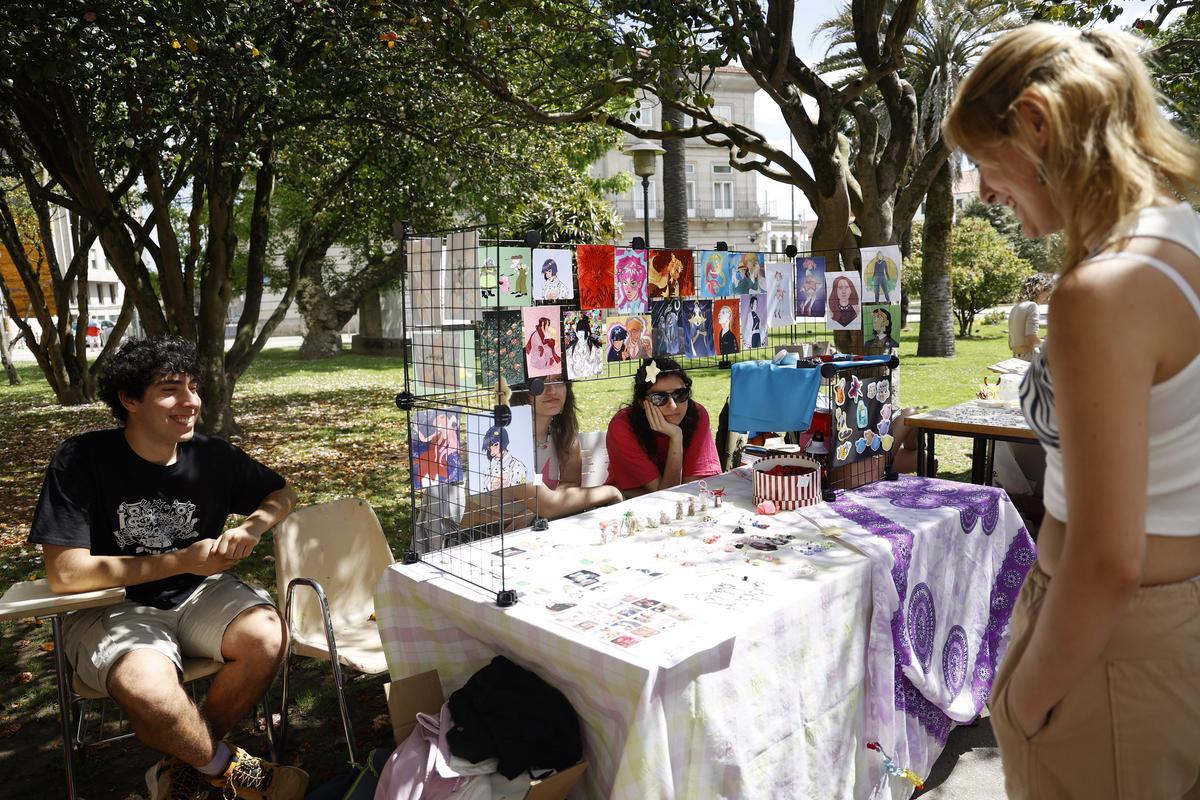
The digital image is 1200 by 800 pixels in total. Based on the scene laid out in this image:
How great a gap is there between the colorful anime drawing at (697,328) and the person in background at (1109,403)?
2567 mm

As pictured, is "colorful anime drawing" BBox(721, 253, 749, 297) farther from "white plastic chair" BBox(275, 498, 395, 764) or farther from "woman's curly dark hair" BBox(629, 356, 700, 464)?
"white plastic chair" BBox(275, 498, 395, 764)

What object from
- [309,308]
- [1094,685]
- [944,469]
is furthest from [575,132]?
[309,308]

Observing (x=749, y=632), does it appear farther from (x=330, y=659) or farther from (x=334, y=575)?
(x=334, y=575)

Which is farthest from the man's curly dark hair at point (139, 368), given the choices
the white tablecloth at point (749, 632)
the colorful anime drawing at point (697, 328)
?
the colorful anime drawing at point (697, 328)

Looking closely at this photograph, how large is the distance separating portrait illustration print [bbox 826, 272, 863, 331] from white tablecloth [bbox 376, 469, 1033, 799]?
1.25m

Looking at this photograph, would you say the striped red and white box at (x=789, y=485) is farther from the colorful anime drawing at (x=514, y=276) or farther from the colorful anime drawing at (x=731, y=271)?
the colorful anime drawing at (x=514, y=276)

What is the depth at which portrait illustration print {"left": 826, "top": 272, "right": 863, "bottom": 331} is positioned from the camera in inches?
170

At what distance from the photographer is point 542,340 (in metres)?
2.99

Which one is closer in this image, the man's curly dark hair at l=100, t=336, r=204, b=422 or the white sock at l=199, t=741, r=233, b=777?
the white sock at l=199, t=741, r=233, b=777

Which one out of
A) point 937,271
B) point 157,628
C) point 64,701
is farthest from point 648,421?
point 937,271

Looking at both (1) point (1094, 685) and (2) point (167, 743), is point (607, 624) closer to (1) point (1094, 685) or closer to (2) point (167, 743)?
(1) point (1094, 685)

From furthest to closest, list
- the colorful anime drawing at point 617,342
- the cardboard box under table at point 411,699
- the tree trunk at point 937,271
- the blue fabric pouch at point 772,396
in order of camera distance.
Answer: the tree trunk at point 937,271
the colorful anime drawing at point 617,342
the blue fabric pouch at point 772,396
the cardboard box under table at point 411,699

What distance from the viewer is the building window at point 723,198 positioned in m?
38.6

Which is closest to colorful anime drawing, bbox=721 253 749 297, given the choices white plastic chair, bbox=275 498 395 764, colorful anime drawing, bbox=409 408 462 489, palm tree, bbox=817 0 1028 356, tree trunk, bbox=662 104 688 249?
colorful anime drawing, bbox=409 408 462 489
